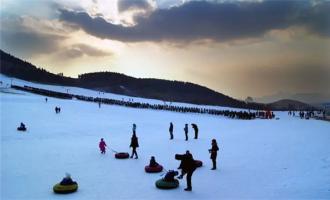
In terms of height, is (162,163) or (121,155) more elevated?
(121,155)

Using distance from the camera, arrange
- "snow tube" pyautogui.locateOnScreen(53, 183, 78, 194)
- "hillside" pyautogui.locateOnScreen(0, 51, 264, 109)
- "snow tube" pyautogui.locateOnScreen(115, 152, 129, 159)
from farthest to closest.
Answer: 1. "hillside" pyautogui.locateOnScreen(0, 51, 264, 109)
2. "snow tube" pyautogui.locateOnScreen(115, 152, 129, 159)
3. "snow tube" pyautogui.locateOnScreen(53, 183, 78, 194)

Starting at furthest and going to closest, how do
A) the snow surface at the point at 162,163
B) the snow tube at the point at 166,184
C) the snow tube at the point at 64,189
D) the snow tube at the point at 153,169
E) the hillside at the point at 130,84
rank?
the hillside at the point at 130,84
the snow tube at the point at 153,169
the snow tube at the point at 166,184
the snow tube at the point at 64,189
the snow surface at the point at 162,163

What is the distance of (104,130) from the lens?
34219 millimetres

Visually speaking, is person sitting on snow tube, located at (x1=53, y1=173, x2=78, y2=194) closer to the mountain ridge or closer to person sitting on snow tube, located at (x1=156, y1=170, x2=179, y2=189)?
person sitting on snow tube, located at (x1=156, y1=170, x2=179, y2=189)

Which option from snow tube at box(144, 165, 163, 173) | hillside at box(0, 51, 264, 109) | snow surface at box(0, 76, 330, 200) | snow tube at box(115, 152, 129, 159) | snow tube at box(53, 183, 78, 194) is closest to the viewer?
snow surface at box(0, 76, 330, 200)

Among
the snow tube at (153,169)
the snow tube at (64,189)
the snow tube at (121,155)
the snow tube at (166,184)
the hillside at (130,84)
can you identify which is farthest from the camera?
the hillside at (130,84)

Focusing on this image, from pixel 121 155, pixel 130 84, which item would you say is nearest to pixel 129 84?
pixel 130 84

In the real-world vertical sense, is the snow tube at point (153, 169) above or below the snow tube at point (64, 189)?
above

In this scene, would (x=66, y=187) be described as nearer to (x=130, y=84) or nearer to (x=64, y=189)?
(x=64, y=189)

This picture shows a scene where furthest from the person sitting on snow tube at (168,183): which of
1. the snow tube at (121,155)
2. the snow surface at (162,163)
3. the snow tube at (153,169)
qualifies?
the snow tube at (121,155)

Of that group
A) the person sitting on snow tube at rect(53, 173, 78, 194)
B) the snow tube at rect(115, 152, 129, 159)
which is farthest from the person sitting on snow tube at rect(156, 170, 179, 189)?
the snow tube at rect(115, 152, 129, 159)

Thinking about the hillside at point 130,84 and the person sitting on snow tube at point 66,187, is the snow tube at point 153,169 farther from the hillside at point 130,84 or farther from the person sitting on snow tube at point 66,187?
the hillside at point 130,84

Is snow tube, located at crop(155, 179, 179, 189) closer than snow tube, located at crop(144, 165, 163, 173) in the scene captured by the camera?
Yes

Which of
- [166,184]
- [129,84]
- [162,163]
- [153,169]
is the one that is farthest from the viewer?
[129,84]
